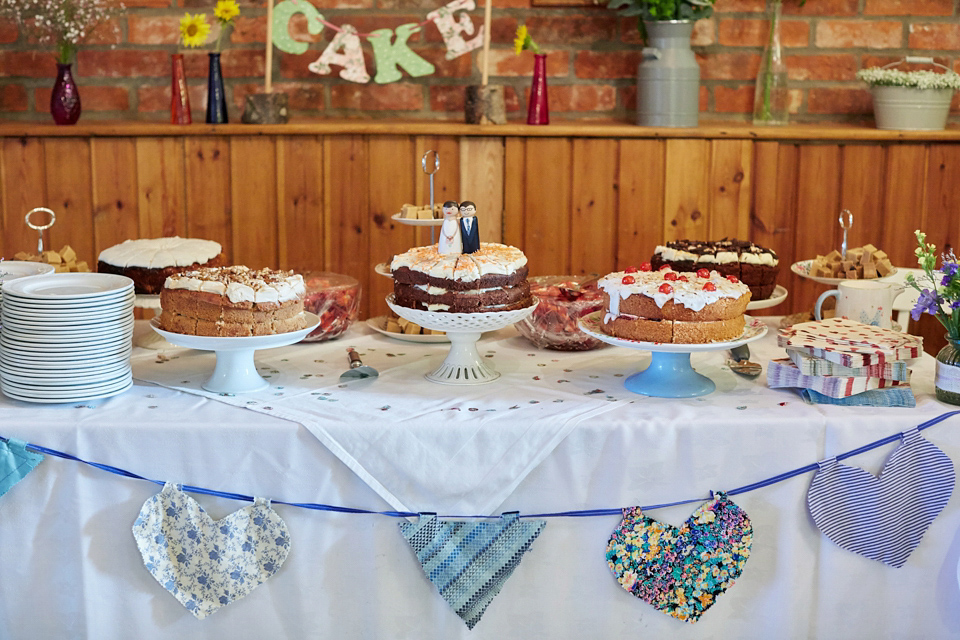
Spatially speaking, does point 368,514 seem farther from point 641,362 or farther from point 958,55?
point 958,55

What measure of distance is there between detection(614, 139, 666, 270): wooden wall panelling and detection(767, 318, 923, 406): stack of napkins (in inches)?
49.7

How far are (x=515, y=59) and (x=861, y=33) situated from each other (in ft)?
3.26

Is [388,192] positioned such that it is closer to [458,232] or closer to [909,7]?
[458,232]

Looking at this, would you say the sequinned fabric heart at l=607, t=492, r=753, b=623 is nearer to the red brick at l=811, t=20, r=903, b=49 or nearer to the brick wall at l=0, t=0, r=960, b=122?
the brick wall at l=0, t=0, r=960, b=122

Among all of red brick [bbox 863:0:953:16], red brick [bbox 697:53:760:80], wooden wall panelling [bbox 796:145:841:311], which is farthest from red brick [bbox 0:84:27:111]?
red brick [bbox 863:0:953:16]

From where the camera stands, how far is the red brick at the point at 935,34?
9.27 ft

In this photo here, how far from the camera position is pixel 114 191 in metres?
2.69

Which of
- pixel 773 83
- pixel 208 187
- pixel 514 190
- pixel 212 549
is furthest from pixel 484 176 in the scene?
pixel 212 549

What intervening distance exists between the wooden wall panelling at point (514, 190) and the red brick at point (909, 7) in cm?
109

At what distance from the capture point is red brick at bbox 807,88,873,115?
9.46 feet

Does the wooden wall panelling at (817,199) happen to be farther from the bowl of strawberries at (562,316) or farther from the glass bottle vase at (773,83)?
the bowl of strawberries at (562,316)

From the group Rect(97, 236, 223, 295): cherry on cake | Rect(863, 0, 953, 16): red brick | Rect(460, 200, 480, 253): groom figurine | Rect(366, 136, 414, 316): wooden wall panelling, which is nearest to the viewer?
Rect(460, 200, 480, 253): groom figurine

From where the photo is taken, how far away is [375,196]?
271 centimetres

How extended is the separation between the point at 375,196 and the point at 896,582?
1.74 metres
